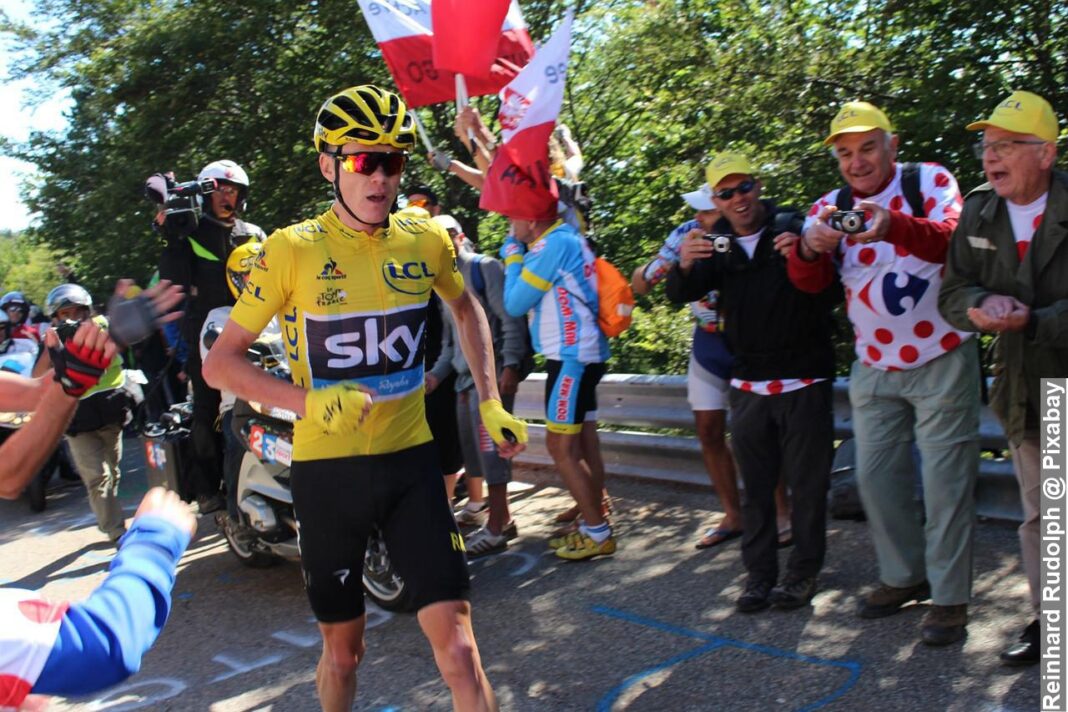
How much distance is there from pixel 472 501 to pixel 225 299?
217 centimetres

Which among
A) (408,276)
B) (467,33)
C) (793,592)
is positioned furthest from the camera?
(467,33)

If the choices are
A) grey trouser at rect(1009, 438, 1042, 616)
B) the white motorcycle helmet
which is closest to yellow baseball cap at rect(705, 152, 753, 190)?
grey trouser at rect(1009, 438, 1042, 616)

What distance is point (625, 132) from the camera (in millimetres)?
12344

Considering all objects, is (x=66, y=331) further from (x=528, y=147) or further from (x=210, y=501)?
(x=210, y=501)

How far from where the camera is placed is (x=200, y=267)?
7410mm

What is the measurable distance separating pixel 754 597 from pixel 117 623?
3786 millimetres

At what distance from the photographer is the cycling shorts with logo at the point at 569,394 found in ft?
21.8

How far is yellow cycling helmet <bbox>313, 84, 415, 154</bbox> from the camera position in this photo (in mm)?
4031

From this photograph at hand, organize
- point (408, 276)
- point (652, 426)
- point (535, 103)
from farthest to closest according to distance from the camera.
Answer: point (652, 426), point (535, 103), point (408, 276)

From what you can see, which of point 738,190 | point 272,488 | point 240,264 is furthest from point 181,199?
point 738,190

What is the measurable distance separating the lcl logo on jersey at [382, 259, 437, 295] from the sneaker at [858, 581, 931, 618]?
263 centimetres

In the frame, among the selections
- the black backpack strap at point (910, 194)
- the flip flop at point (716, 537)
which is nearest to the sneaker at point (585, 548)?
the flip flop at point (716, 537)

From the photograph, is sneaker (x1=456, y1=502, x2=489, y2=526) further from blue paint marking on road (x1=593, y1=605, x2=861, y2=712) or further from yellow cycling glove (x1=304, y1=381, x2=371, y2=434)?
yellow cycling glove (x1=304, y1=381, x2=371, y2=434)

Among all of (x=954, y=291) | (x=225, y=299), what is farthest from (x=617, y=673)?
(x=225, y=299)
